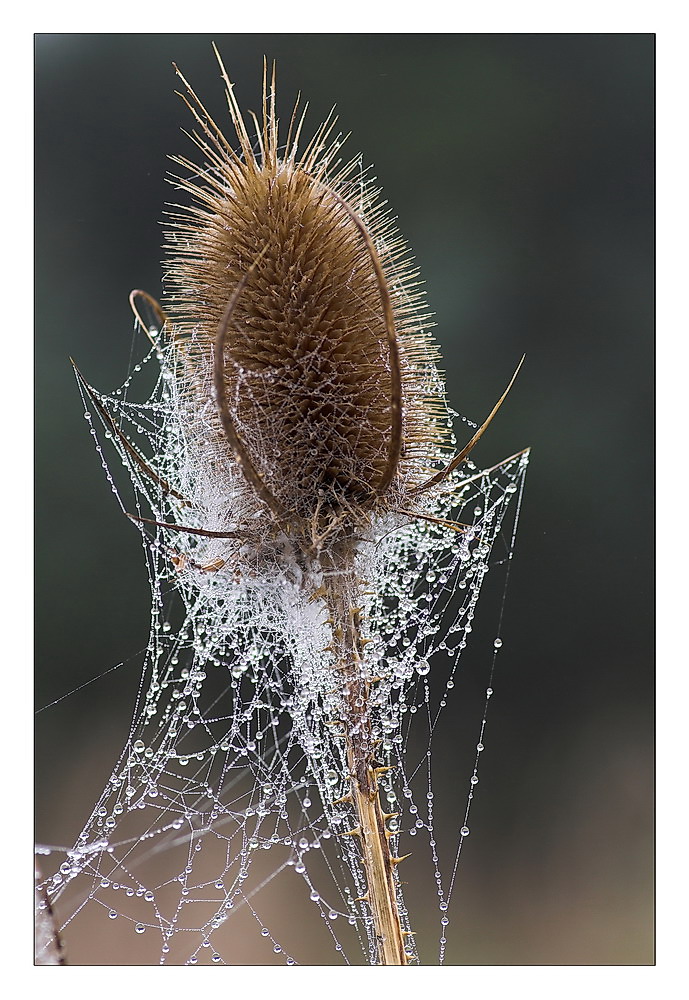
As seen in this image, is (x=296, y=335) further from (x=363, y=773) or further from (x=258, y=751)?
(x=258, y=751)

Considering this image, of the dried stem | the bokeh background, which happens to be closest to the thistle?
the dried stem

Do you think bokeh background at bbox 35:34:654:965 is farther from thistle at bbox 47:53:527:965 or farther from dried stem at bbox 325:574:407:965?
dried stem at bbox 325:574:407:965

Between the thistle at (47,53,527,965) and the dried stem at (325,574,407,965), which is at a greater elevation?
the thistle at (47,53,527,965)

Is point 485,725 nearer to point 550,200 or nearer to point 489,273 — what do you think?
point 489,273

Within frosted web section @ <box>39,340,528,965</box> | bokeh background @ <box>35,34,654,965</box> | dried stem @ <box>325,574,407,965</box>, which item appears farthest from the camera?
bokeh background @ <box>35,34,654,965</box>

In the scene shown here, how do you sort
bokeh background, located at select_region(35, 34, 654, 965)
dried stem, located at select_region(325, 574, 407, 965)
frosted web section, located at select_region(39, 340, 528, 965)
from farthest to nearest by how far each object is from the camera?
bokeh background, located at select_region(35, 34, 654, 965)
frosted web section, located at select_region(39, 340, 528, 965)
dried stem, located at select_region(325, 574, 407, 965)

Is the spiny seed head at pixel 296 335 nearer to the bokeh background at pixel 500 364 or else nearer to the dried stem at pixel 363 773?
the dried stem at pixel 363 773

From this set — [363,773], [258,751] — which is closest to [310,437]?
[363,773]
